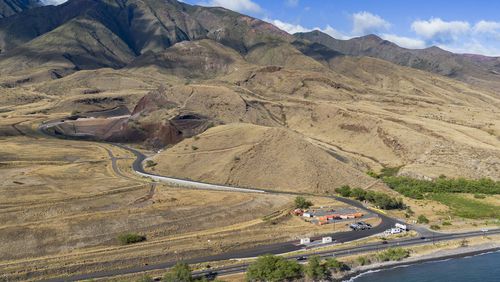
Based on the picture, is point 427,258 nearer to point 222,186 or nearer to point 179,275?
point 179,275

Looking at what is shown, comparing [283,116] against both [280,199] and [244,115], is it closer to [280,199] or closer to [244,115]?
[244,115]

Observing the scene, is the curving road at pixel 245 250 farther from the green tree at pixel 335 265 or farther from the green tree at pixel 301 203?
the green tree at pixel 301 203

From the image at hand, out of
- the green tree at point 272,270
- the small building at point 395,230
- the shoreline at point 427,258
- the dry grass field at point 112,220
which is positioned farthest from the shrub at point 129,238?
the small building at point 395,230

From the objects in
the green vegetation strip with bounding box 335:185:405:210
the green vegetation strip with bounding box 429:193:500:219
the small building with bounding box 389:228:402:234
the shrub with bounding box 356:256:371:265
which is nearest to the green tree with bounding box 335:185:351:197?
the green vegetation strip with bounding box 335:185:405:210

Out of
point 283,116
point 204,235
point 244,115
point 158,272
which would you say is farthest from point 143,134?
point 158,272

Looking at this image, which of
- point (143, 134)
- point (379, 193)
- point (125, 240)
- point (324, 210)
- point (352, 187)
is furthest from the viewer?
point (143, 134)

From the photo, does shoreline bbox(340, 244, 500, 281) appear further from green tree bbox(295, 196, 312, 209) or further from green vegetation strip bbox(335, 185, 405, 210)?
green tree bbox(295, 196, 312, 209)
